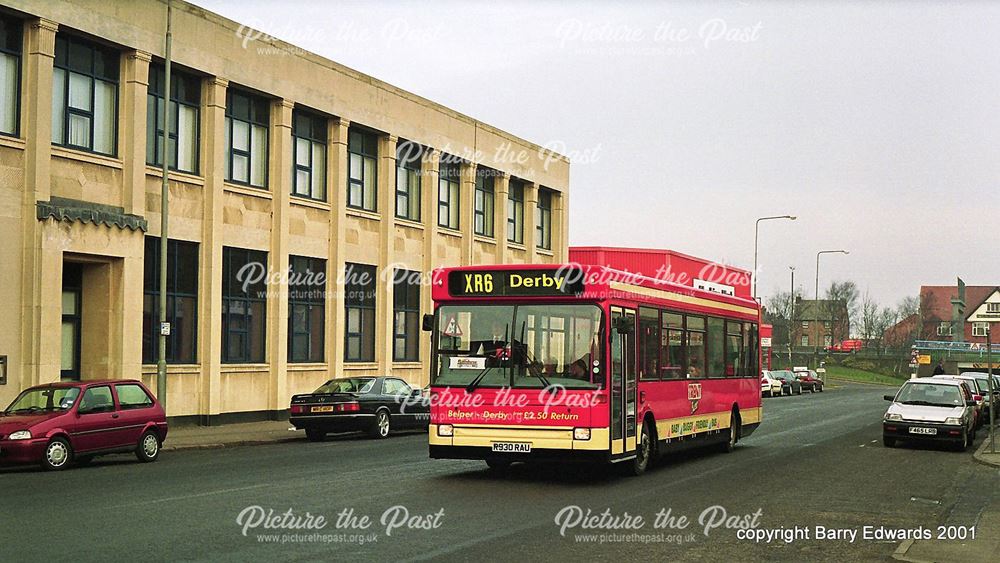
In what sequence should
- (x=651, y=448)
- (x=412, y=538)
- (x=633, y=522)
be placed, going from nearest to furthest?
1. (x=412, y=538)
2. (x=633, y=522)
3. (x=651, y=448)

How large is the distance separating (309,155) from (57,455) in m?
18.7

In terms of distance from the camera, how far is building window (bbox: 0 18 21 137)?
82.4 ft

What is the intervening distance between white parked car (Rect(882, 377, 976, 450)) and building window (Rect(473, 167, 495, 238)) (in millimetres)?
22966

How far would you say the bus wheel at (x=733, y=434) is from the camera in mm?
22786

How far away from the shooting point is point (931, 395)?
25969 millimetres

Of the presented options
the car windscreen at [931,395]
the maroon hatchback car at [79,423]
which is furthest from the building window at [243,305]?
the car windscreen at [931,395]

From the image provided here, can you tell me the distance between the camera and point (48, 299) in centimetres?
2542

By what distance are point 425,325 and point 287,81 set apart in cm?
1921

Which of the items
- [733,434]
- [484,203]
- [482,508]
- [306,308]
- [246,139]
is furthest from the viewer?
[484,203]

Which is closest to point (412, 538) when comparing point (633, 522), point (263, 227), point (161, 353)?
point (633, 522)

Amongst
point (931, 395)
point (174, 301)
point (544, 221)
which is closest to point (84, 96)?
point (174, 301)

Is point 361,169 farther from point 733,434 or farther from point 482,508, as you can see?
point 482,508

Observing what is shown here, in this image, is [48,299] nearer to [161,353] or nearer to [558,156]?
[161,353]

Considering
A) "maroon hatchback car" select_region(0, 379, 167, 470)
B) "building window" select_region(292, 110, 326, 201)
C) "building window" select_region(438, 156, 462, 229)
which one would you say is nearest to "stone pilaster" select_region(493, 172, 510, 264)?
"building window" select_region(438, 156, 462, 229)
